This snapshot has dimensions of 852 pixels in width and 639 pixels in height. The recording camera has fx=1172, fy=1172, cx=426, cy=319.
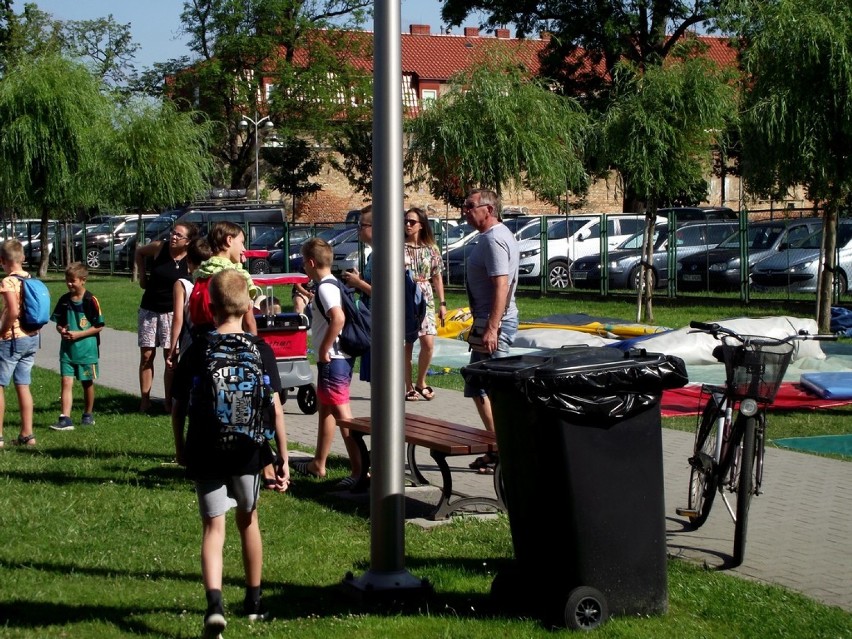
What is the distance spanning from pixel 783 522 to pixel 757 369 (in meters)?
1.45

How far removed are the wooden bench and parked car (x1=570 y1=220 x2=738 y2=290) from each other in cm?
1566

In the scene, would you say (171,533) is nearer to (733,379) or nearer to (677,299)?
(733,379)

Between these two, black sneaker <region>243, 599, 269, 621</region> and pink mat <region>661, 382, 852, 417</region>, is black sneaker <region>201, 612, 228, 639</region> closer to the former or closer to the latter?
black sneaker <region>243, 599, 269, 621</region>

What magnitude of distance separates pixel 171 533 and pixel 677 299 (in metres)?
18.0

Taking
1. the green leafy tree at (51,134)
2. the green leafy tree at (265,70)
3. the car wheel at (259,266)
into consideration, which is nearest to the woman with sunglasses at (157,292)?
the car wheel at (259,266)

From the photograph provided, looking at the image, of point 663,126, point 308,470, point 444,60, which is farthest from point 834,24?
point 444,60

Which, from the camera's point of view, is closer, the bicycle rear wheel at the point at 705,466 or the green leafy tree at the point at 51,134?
the bicycle rear wheel at the point at 705,466

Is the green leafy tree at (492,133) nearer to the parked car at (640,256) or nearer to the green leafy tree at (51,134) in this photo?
the parked car at (640,256)

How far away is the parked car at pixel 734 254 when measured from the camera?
22.3 meters

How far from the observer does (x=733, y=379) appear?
6281mm

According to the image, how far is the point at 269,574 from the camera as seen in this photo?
608 cm

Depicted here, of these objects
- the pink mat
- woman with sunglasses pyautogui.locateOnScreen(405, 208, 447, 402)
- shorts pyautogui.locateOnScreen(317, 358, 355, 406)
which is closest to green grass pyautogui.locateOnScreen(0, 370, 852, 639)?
shorts pyautogui.locateOnScreen(317, 358, 355, 406)

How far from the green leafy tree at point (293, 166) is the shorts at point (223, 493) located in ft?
179

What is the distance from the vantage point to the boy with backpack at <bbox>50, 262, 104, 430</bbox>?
34.4 feet
